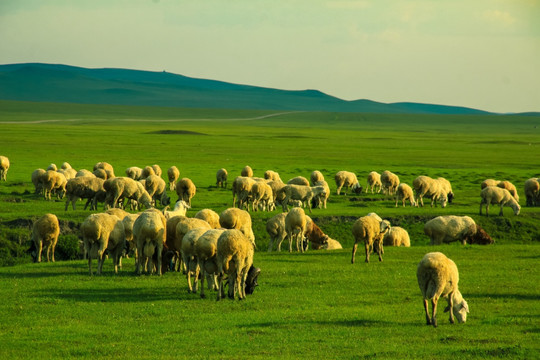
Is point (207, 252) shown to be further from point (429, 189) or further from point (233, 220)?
point (429, 189)

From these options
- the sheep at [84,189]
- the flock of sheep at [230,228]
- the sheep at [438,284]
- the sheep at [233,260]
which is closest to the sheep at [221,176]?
the flock of sheep at [230,228]

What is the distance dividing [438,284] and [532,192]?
2471 cm

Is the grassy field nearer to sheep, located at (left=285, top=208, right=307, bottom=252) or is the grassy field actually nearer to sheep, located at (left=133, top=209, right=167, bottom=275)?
sheep, located at (left=133, top=209, right=167, bottom=275)

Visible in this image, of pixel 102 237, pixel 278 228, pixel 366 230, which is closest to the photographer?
pixel 102 237

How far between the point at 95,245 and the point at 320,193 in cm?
1600

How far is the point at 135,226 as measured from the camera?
19.4m

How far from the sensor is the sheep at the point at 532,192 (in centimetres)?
3603

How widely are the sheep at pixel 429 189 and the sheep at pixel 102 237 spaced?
1900 cm

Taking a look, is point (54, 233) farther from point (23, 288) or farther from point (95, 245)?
point (23, 288)

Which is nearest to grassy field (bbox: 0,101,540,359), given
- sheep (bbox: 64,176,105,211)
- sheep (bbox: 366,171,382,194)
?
sheep (bbox: 64,176,105,211)

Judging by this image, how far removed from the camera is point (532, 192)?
36250 millimetres

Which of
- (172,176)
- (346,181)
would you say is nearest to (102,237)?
(172,176)

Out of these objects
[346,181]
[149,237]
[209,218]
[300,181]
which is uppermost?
[209,218]

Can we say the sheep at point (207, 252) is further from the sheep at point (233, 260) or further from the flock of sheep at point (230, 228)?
the sheep at point (233, 260)
